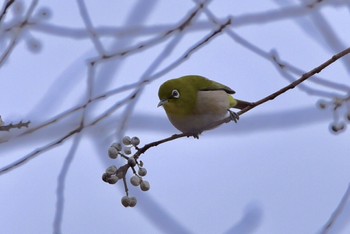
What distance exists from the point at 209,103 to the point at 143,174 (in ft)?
6.78

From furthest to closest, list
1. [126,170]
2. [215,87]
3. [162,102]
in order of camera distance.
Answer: [215,87] → [162,102] → [126,170]

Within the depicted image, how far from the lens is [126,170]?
3.24 metres

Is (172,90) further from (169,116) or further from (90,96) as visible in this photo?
(90,96)

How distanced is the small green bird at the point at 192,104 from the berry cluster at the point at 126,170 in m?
1.62

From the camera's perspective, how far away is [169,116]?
535 centimetres

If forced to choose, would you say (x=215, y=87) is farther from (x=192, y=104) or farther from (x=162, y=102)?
(x=162, y=102)

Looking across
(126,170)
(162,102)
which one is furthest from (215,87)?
(126,170)

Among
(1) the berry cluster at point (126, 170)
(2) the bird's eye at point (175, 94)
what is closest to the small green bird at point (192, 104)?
(2) the bird's eye at point (175, 94)

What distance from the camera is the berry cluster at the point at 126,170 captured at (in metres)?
3.18

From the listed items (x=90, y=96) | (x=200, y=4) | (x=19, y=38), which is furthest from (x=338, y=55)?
(x=19, y=38)

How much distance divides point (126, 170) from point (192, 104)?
2244mm

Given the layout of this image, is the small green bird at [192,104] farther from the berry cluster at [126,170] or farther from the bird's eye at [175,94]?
the berry cluster at [126,170]

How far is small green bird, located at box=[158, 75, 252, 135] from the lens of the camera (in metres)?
5.27

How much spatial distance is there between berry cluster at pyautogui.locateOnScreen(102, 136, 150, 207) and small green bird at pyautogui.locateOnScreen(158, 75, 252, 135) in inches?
63.8
